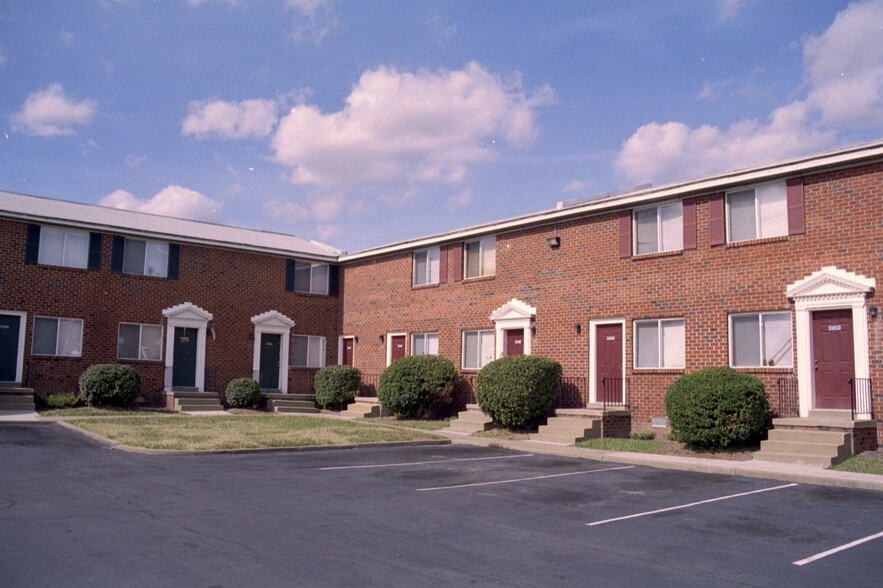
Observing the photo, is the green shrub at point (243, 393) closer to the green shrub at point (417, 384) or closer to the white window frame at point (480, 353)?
the green shrub at point (417, 384)

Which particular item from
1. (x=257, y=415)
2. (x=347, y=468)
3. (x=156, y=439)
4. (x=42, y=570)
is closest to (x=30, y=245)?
(x=257, y=415)

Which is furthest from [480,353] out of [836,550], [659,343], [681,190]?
[836,550]

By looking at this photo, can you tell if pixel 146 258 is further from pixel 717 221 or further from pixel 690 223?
pixel 717 221

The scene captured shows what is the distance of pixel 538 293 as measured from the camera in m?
21.7

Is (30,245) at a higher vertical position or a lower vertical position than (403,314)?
higher

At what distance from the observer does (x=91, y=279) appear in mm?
24453

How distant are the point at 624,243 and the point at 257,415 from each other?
39.9ft

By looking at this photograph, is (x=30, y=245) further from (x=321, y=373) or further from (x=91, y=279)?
(x=321, y=373)

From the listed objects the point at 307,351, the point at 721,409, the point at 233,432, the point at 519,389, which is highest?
the point at 307,351

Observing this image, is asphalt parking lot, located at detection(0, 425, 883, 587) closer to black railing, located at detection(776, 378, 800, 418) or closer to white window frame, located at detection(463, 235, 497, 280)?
black railing, located at detection(776, 378, 800, 418)

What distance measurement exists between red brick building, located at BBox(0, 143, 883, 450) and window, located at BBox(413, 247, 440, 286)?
7 centimetres

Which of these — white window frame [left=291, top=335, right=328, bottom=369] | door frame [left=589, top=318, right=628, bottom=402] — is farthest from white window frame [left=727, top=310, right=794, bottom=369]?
white window frame [left=291, top=335, right=328, bottom=369]

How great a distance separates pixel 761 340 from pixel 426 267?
11.9 metres

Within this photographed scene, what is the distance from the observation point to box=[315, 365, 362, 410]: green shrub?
26250mm
